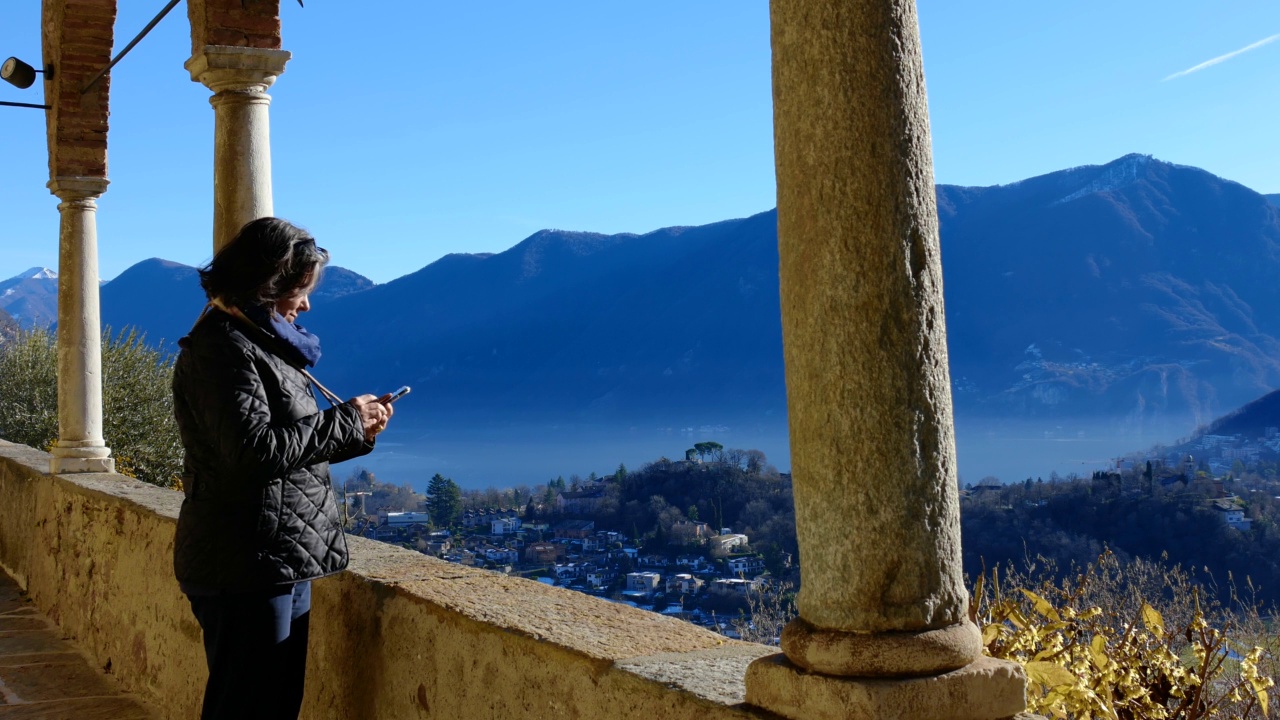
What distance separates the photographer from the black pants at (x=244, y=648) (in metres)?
2.28

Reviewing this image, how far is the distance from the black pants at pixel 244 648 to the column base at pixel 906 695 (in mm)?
1116

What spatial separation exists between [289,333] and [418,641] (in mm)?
799

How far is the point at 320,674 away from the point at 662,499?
16.8 metres

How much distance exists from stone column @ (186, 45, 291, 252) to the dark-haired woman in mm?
1719

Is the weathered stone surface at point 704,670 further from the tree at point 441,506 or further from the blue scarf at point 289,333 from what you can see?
the tree at point 441,506

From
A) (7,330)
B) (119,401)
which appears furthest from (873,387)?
(7,330)

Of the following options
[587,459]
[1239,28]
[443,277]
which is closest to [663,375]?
[587,459]

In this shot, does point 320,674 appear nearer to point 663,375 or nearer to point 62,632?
point 62,632

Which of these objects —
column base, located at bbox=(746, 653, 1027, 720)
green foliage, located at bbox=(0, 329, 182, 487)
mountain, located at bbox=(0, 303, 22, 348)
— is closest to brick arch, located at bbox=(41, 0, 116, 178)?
column base, located at bbox=(746, 653, 1027, 720)

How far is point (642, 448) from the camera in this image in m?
59.2

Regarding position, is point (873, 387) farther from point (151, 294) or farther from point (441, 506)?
point (151, 294)

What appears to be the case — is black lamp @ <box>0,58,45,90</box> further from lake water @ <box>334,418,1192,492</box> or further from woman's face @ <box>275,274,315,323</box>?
lake water @ <box>334,418,1192,492</box>

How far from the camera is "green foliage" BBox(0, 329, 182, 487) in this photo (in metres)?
13.9

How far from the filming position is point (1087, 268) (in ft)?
193
